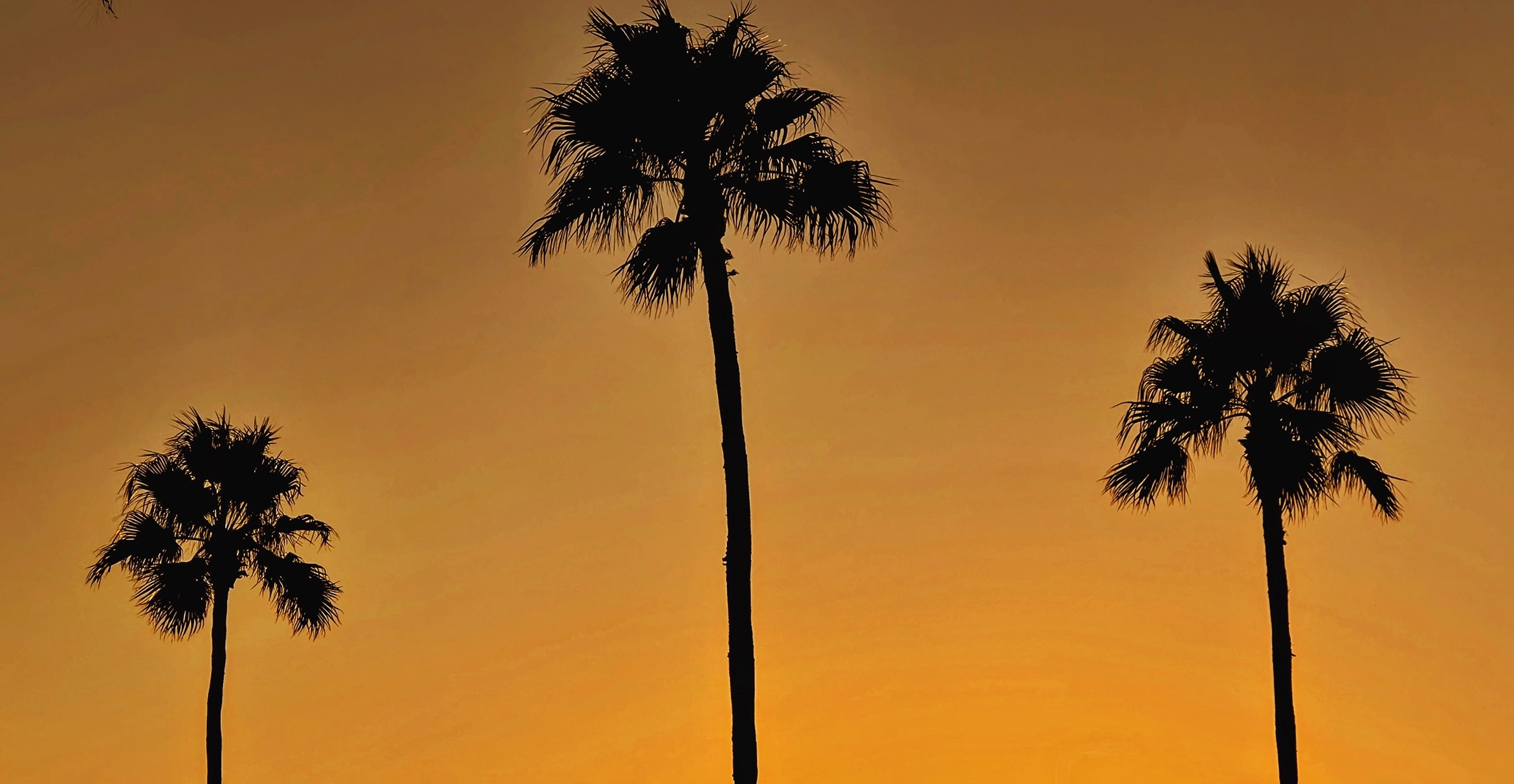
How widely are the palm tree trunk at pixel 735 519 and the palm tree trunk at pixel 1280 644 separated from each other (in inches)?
354

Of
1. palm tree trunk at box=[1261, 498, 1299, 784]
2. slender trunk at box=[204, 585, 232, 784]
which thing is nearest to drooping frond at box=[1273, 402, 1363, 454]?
palm tree trunk at box=[1261, 498, 1299, 784]

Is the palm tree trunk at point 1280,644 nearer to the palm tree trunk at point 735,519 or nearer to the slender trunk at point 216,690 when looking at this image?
the palm tree trunk at point 735,519

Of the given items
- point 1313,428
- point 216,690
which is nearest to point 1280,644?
point 1313,428

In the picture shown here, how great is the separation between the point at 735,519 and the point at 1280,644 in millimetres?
9434

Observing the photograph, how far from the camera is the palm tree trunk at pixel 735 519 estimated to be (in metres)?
18.4

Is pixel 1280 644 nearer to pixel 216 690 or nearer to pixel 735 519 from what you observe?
pixel 735 519

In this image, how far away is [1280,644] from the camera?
75.9 feet

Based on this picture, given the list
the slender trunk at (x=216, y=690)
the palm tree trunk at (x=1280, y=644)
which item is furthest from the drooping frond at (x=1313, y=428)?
the slender trunk at (x=216, y=690)

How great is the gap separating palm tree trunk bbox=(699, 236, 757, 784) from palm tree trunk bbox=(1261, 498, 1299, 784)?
29.5 feet

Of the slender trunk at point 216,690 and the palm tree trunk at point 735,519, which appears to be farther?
the slender trunk at point 216,690

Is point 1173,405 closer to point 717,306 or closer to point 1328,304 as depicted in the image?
point 1328,304

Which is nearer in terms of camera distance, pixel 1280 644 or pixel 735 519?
pixel 735 519

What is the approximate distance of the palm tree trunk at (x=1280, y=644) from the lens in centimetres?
2288

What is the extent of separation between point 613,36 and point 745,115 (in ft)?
7.00
